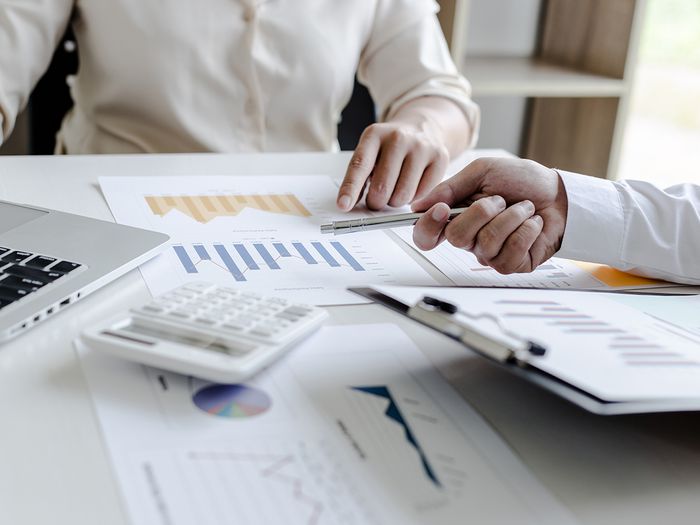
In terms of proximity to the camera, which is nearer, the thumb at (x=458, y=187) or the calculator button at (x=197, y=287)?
the calculator button at (x=197, y=287)

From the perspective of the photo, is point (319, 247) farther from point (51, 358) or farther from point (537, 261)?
point (51, 358)

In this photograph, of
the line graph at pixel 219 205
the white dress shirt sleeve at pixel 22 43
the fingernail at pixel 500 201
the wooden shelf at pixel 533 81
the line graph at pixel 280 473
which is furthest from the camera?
the wooden shelf at pixel 533 81

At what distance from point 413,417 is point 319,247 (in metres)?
0.32

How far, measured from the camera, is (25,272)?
2.02 ft

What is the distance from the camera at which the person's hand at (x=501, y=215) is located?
0.72 meters

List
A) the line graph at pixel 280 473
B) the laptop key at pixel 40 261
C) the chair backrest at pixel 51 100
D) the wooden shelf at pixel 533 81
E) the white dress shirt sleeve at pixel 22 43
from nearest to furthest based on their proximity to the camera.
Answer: the line graph at pixel 280 473 < the laptop key at pixel 40 261 < the white dress shirt sleeve at pixel 22 43 < the chair backrest at pixel 51 100 < the wooden shelf at pixel 533 81

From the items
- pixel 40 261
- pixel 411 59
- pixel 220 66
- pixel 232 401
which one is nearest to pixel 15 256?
pixel 40 261

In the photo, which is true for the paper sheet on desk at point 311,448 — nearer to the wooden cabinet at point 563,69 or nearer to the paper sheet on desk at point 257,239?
the paper sheet on desk at point 257,239

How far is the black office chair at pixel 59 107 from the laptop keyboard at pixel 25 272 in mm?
1018

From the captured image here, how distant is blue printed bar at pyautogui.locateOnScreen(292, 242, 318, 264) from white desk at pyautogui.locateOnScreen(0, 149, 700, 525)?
11 centimetres

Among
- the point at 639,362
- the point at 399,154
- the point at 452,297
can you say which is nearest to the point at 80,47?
the point at 399,154

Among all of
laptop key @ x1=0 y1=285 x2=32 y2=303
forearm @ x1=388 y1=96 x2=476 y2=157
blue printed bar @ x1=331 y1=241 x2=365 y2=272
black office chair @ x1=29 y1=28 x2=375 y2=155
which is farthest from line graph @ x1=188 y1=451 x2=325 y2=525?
black office chair @ x1=29 y1=28 x2=375 y2=155

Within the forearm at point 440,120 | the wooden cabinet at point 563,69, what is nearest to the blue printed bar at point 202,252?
the forearm at point 440,120

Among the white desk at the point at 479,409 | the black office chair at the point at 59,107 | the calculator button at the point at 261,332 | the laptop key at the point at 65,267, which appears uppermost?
the calculator button at the point at 261,332
